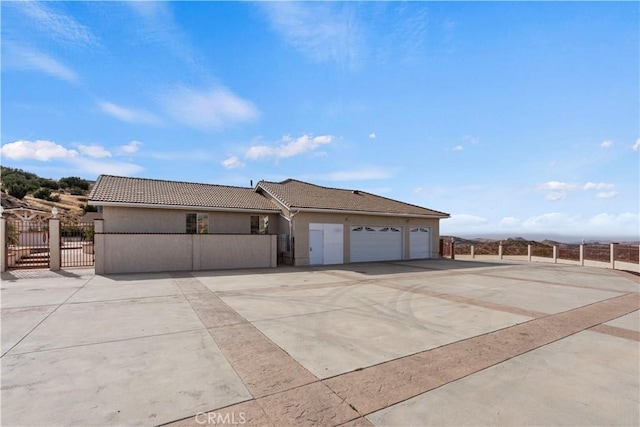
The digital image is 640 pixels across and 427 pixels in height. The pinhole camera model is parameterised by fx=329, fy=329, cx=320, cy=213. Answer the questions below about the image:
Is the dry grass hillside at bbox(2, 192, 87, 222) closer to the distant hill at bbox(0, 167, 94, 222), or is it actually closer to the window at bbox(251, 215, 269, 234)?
the distant hill at bbox(0, 167, 94, 222)

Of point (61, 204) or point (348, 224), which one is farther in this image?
point (61, 204)

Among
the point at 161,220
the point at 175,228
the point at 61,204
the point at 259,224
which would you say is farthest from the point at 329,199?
the point at 61,204

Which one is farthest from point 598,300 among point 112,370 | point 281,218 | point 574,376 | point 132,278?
point 132,278

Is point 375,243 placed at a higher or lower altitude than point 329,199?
lower

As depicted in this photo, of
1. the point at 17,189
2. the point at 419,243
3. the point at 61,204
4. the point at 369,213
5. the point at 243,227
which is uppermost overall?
the point at 17,189

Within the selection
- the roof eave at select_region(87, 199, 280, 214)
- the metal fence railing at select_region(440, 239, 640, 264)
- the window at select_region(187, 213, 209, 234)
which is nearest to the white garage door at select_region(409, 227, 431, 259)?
the metal fence railing at select_region(440, 239, 640, 264)

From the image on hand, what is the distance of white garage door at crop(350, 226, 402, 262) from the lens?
64.4ft

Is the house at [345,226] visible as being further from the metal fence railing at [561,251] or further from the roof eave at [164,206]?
the metal fence railing at [561,251]

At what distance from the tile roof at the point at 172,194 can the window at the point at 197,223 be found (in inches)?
32.1

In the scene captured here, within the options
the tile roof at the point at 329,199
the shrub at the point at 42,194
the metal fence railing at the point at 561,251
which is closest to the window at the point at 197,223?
the tile roof at the point at 329,199

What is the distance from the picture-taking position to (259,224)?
19.4 meters

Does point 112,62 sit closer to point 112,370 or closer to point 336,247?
point 112,370

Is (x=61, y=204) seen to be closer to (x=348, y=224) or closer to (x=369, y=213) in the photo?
(x=348, y=224)

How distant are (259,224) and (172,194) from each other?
4.96 m
